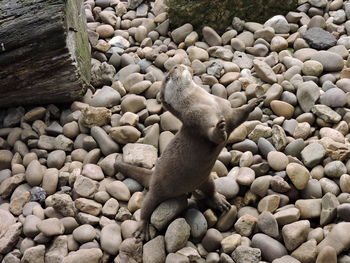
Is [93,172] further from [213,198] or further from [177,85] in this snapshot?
[177,85]

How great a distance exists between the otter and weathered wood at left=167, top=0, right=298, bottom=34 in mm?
1659

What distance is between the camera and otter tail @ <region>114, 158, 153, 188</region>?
2.89 m

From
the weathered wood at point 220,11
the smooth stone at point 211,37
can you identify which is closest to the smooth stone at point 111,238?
the smooth stone at point 211,37

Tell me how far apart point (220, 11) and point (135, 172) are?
1.72m

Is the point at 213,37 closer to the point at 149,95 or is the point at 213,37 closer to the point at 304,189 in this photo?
the point at 149,95

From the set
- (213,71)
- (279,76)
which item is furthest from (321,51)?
(213,71)

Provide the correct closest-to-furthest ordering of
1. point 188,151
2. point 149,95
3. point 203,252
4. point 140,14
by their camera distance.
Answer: point 188,151
point 203,252
point 149,95
point 140,14

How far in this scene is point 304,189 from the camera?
9.00 ft

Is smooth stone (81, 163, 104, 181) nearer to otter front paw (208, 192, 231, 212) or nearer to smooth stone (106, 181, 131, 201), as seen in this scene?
smooth stone (106, 181, 131, 201)

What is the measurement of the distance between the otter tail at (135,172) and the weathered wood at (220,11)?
1.55m

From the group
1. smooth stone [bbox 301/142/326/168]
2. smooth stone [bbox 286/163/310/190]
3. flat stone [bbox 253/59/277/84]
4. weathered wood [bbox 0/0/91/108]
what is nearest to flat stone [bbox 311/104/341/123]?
smooth stone [bbox 301/142/326/168]

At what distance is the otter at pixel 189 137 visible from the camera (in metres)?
2.29

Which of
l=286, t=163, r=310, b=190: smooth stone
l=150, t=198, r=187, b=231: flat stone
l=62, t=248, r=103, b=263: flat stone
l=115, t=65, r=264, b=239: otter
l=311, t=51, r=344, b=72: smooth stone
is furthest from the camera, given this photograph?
l=311, t=51, r=344, b=72: smooth stone

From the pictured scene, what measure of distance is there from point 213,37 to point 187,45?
0.22 m
